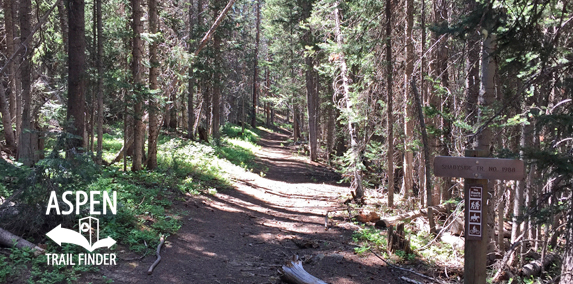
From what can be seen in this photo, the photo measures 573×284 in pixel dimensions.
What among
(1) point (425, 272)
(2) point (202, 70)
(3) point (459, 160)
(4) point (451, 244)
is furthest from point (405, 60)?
(2) point (202, 70)

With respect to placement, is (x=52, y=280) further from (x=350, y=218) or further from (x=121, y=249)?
(x=350, y=218)

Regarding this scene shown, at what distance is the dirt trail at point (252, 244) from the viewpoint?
6.36 metres

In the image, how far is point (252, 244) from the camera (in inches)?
330

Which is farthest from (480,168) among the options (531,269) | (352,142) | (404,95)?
(352,142)

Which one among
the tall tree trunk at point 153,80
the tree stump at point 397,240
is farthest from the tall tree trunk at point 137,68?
the tree stump at point 397,240

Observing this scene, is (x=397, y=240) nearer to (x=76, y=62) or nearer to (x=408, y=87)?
(x=408, y=87)

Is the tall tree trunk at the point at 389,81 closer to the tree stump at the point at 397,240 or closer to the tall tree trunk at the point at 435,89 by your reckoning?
the tall tree trunk at the point at 435,89

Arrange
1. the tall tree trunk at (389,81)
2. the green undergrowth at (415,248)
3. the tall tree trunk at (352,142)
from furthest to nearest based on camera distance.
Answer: the tall tree trunk at (352,142) → the tall tree trunk at (389,81) → the green undergrowth at (415,248)

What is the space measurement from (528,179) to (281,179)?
11.4m

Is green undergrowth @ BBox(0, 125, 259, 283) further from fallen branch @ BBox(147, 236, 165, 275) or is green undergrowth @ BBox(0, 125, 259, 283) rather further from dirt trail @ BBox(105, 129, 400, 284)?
dirt trail @ BBox(105, 129, 400, 284)

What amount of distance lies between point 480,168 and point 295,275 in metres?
3.37

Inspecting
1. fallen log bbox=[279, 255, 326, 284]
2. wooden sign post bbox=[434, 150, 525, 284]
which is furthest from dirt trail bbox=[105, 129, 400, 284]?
wooden sign post bbox=[434, 150, 525, 284]

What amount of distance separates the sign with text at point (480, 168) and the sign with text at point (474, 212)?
0.62 ft

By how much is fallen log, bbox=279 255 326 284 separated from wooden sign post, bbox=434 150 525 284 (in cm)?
242
